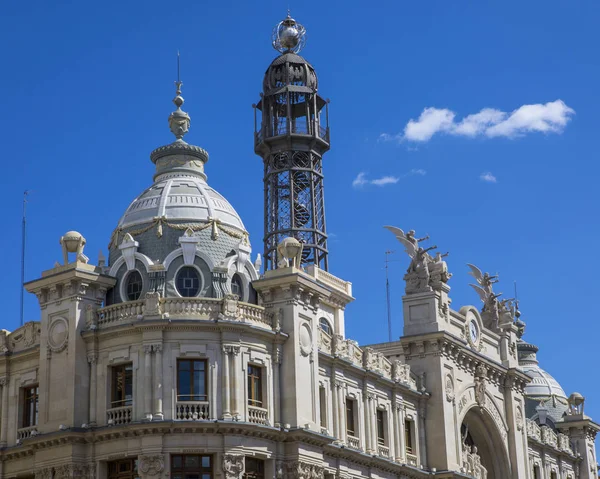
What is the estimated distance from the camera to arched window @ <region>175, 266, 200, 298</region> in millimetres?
61750

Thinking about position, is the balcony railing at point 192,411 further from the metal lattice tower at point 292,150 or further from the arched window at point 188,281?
the metal lattice tower at point 292,150

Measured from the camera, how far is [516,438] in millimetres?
82938

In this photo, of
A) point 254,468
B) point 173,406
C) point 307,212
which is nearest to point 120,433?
point 173,406

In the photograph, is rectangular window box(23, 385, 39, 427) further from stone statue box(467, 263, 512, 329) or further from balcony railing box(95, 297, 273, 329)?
stone statue box(467, 263, 512, 329)

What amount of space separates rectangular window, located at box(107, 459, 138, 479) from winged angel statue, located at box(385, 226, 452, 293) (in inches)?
963

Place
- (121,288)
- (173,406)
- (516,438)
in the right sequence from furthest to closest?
(516,438)
(121,288)
(173,406)

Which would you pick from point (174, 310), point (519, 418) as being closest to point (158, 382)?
point (174, 310)

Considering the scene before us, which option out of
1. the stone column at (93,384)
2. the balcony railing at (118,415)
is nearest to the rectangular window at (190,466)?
the balcony railing at (118,415)

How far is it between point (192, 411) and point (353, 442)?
11822 millimetres

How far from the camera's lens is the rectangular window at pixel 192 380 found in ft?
190

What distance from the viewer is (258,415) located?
194 feet

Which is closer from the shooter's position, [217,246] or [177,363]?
[177,363]

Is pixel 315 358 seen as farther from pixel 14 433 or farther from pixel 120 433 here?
pixel 14 433

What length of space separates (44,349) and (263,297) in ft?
34.1
